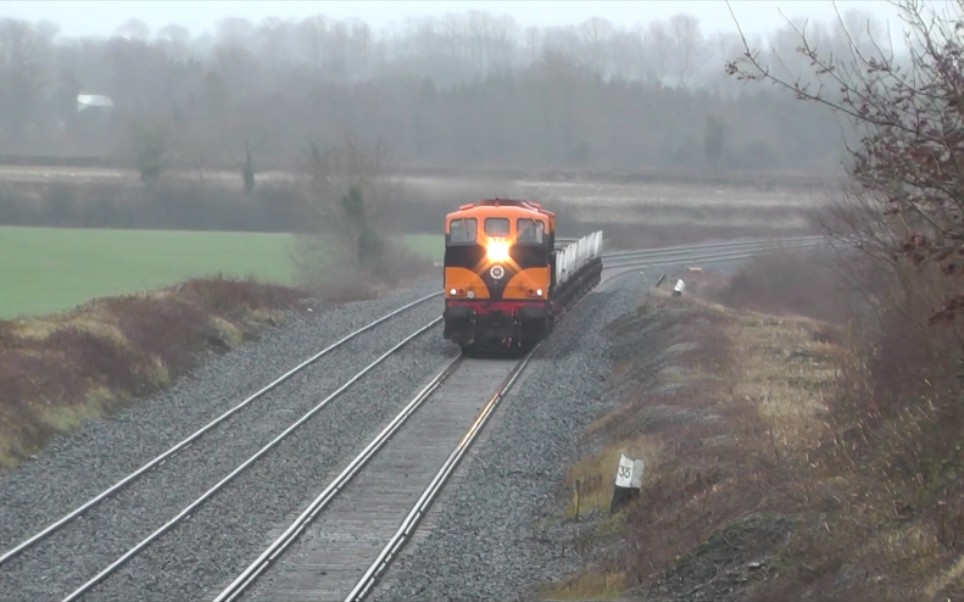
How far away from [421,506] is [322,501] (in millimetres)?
1156

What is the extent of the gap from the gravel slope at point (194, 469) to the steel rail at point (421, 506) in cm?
137

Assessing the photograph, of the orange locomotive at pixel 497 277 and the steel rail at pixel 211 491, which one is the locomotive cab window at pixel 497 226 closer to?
the orange locomotive at pixel 497 277

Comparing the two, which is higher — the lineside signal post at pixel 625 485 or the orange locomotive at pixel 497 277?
the orange locomotive at pixel 497 277

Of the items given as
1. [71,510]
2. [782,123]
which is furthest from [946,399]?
[782,123]

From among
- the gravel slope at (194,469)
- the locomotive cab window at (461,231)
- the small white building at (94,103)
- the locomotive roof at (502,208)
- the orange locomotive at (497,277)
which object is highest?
the small white building at (94,103)

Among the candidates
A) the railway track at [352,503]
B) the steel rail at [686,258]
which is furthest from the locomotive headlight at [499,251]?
the steel rail at [686,258]

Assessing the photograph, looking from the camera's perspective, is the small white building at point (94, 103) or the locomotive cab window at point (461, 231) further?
the small white building at point (94, 103)

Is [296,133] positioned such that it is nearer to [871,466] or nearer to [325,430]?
[325,430]

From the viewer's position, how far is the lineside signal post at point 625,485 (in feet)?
47.1

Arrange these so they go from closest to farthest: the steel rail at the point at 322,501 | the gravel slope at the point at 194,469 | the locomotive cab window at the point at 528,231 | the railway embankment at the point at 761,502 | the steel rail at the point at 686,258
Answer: the railway embankment at the point at 761,502 → the steel rail at the point at 322,501 → the gravel slope at the point at 194,469 → the locomotive cab window at the point at 528,231 → the steel rail at the point at 686,258

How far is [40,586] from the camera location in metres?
11.8

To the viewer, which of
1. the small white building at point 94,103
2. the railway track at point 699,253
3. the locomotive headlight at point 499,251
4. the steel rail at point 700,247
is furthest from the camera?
the small white building at point 94,103

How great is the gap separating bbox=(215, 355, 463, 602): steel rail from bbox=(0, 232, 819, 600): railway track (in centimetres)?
1

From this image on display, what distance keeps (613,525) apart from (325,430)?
6617 millimetres
